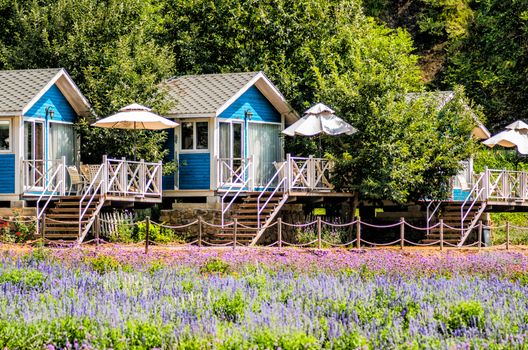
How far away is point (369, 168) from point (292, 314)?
2064cm

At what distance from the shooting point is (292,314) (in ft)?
47.3

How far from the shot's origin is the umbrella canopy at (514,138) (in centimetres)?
3888

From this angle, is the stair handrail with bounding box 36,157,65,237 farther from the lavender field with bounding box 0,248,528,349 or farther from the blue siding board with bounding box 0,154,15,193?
the lavender field with bounding box 0,248,528,349

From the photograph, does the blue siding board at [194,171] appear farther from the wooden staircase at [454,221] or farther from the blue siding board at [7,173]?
the wooden staircase at [454,221]

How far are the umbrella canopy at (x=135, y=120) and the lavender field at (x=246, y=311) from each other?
431 inches

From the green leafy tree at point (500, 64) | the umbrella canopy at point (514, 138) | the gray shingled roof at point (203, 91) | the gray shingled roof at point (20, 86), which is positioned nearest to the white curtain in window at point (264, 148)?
the gray shingled roof at point (203, 91)

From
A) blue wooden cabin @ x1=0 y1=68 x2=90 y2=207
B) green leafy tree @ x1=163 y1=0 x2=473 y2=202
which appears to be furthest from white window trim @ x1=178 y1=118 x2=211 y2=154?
green leafy tree @ x1=163 y1=0 x2=473 y2=202

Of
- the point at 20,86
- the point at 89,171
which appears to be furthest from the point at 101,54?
the point at 89,171

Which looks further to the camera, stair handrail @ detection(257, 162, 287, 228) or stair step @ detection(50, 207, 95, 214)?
stair handrail @ detection(257, 162, 287, 228)

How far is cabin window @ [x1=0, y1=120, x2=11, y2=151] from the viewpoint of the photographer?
33.5m

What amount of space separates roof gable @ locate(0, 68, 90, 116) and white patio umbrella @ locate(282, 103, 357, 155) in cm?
688

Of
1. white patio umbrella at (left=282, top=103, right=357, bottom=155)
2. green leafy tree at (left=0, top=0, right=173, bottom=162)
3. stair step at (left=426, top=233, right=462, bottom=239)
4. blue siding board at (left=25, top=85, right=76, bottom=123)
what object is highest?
green leafy tree at (left=0, top=0, right=173, bottom=162)

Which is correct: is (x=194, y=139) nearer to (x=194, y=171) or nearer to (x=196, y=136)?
(x=196, y=136)

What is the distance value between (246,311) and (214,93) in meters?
22.5
